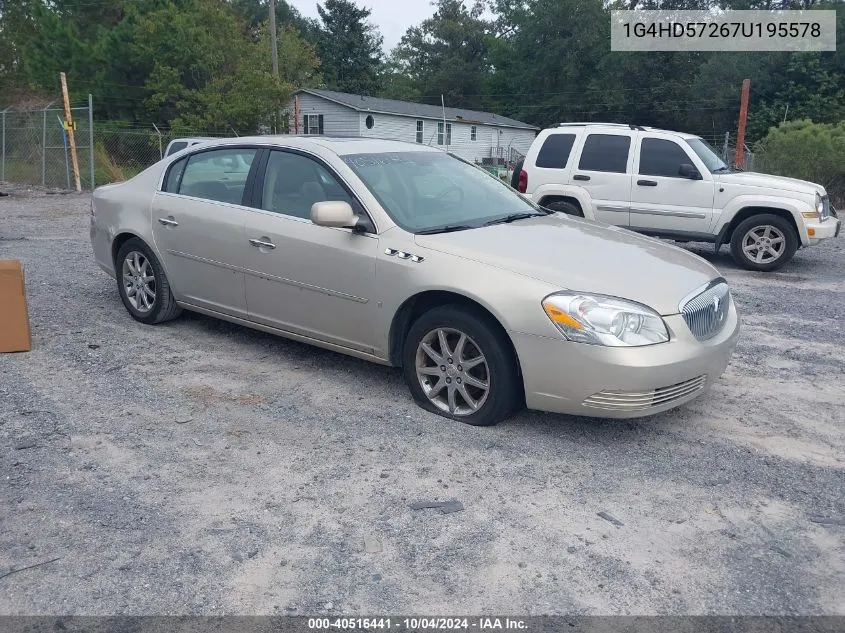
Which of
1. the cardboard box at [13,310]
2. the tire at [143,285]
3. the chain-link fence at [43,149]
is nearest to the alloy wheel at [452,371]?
the tire at [143,285]

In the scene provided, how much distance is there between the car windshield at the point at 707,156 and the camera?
10.3m

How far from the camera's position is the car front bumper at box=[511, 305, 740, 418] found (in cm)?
401

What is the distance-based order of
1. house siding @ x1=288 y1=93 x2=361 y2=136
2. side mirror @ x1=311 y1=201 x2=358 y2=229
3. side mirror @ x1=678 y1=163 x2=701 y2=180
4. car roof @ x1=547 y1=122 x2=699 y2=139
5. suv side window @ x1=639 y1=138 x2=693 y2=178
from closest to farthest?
1. side mirror @ x1=311 y1=201 x2=358 y2=229
2. side mirror @ x1=678 y1=163 x2=701 y2=180
3. suv side window @ x1=639 y1=138 x2=693 y2=178
4. car roof @ x1=547 y1=122 x2=699 y2=139
5. house siding @ x1=288 y1=93 x2=361 y2=136

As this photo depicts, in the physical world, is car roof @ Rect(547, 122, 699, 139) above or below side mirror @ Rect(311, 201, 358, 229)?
above

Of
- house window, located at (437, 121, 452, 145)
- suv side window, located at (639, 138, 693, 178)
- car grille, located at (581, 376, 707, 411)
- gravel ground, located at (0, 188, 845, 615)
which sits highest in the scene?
house window, located at (437, 121, 452, 145)

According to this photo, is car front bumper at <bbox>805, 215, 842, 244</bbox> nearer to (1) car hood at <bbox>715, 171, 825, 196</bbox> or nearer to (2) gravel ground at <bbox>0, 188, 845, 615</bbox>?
(1) car hood at <bbox>715, 171, 825, 196</bbox>

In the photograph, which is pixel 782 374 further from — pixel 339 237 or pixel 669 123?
pixel 669 123

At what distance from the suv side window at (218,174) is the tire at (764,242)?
6967 millimetres

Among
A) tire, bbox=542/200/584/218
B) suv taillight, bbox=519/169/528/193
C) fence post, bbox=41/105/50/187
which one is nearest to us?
tire, bbox=542/200/584/218

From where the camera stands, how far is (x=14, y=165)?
71.9ft

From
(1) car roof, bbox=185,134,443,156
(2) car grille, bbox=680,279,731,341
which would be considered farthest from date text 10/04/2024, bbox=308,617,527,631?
(1) car roof, bbox=185,134,443,156

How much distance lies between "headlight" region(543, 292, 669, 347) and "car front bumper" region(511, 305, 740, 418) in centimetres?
5

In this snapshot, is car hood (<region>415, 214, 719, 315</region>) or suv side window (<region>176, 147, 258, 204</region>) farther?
suv side window (<region>176, 147, 258, 204</region>)

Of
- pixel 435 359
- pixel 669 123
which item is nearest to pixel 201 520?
pixel 435 359
